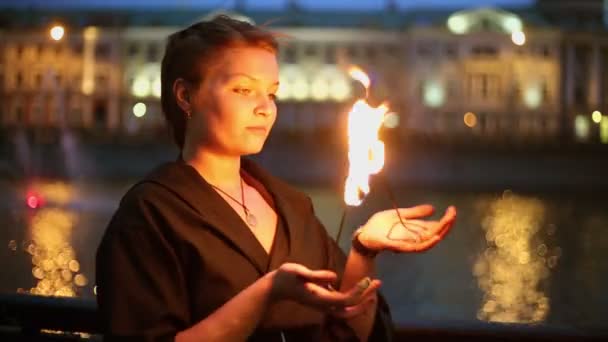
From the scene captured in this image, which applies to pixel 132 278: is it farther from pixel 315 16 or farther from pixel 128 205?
pixel 315 16

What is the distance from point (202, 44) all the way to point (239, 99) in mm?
159

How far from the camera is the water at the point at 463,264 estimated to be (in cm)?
987

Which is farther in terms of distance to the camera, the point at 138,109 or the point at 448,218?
the point at 138,109

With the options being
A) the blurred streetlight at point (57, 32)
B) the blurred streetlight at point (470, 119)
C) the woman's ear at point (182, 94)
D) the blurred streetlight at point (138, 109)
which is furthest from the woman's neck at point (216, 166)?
the blurred streetlight at point (470, 119)

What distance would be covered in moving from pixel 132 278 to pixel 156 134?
149ft

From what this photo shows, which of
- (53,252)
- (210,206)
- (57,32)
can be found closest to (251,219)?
(210,206)

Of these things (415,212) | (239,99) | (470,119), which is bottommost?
(470,119)

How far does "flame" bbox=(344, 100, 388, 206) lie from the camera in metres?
1.75

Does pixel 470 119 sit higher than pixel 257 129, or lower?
lower

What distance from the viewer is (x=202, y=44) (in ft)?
6.36

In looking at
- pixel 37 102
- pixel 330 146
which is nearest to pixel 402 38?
pixel 330 146

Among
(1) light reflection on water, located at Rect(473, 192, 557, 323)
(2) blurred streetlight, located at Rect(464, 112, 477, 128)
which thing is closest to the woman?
(1) light reflection on water, located at Rect(473, 192, 557, 323)

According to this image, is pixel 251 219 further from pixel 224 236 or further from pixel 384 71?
pixel 384 71

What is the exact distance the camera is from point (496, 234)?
19672mm
